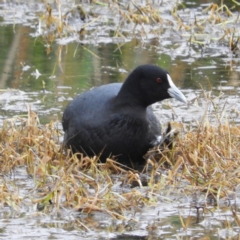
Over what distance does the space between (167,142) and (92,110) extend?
0.65 m

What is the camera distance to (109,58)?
Result: 9.84m

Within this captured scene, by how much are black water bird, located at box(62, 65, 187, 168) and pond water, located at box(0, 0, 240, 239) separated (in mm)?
563

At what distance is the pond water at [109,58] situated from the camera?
801 centimetres

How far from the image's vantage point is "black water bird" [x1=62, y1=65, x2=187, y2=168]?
657cm

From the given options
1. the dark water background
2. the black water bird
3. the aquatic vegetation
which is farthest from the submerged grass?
the aquatic vegetation

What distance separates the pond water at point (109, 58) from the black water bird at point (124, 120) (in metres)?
0.56

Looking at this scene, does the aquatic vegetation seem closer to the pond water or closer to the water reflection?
the pond water

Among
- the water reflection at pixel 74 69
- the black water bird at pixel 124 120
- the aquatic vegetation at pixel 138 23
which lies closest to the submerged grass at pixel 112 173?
the black water bird at pixel 124 120

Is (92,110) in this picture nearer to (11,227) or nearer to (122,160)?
(122,160)

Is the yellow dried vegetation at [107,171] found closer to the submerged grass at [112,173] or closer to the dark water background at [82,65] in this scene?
the submerged grass at [112,173]

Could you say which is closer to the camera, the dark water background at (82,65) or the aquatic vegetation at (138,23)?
the dark water background at (82,65)

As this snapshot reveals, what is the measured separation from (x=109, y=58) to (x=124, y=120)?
330cm

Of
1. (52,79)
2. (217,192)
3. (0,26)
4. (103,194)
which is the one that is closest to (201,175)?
(217,192)

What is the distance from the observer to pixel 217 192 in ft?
19.0
